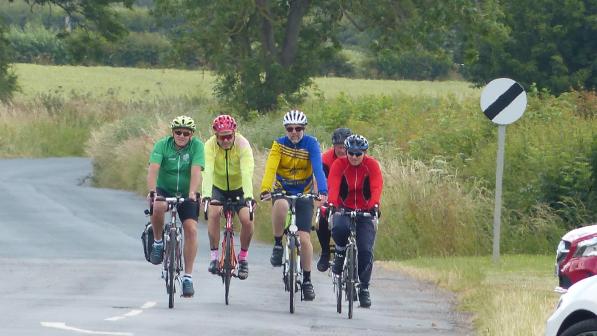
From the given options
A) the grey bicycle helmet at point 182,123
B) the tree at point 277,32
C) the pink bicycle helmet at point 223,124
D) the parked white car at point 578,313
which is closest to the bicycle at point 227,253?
the pink bicycle helmet at point 223,124

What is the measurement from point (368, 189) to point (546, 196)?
32.1ft

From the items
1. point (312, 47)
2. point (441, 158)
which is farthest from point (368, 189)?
point (312, 47)

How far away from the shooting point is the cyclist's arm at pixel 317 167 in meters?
15.8

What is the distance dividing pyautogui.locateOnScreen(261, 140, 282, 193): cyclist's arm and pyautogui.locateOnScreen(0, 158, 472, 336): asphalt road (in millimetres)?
1200

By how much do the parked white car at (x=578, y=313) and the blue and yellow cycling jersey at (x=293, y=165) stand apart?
6386mm

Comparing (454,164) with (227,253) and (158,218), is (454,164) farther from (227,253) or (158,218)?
(158,218)

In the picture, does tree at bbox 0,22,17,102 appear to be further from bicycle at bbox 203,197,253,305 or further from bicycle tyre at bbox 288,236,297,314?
bicycle tyre at bbox 288,236,297,314

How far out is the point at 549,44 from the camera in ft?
200

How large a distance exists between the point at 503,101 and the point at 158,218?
7.02 metres

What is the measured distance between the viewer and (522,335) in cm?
1273

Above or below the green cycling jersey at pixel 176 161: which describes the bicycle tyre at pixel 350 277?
below

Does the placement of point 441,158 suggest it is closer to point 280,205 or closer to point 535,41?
point 280,205

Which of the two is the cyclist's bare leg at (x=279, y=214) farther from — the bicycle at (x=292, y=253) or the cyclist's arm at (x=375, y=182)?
the cyclist's arm at (x=375, y=182)

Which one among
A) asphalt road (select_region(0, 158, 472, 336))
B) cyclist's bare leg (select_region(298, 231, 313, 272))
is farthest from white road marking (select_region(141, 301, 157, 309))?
cyclist's bare leg (select_region(298, 231, 313, 272))
